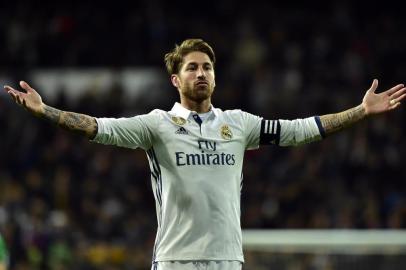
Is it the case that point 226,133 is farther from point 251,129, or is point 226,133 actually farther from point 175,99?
point 175,99

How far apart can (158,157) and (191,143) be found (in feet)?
0.69

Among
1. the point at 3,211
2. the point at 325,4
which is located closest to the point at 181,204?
the point at 3,211

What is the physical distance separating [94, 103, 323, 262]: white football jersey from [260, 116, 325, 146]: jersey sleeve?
1cm

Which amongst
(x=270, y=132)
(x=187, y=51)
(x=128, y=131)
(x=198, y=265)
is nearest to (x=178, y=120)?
(x=128, y=131)

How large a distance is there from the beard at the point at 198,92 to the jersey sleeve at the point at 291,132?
39 centimetres

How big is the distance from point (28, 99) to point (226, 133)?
3.79 feet

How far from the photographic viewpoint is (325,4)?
70.1 feet

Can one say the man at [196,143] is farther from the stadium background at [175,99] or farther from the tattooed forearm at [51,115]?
the stadium background at [175,99]

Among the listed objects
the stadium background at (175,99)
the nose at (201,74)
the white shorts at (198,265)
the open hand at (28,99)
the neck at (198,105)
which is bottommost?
the white shorts at (198,265)

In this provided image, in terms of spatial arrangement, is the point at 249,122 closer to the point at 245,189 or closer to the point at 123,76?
the point at 245,189

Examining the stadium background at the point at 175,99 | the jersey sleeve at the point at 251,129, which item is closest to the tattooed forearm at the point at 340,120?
the jersey sleeve at the point at 251,129

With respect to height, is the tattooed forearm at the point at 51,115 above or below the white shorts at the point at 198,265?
above

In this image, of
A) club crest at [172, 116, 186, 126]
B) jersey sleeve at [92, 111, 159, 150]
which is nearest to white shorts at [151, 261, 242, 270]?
jersey sleeve at [92, 111, 159, 150]

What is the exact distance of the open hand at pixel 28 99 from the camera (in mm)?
5609
